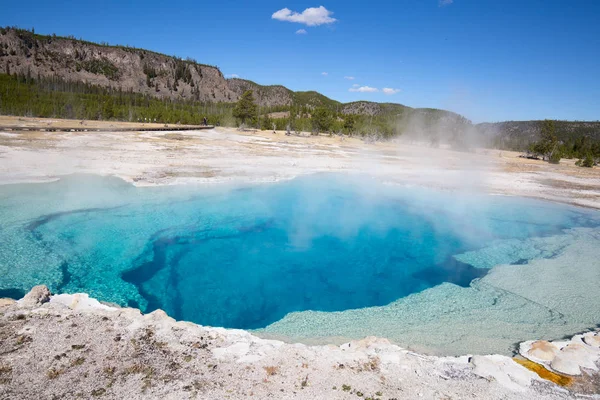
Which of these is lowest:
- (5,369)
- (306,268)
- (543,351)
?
(306,268)

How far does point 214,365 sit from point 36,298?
351cm

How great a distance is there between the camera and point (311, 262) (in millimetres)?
10133

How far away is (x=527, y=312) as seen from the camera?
7.34 meters

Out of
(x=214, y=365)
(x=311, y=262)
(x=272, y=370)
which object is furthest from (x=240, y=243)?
(x=272, y=370)

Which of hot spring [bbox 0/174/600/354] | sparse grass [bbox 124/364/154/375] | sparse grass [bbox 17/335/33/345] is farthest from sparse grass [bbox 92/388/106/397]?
hot spring [bbox 0/174/600/354]

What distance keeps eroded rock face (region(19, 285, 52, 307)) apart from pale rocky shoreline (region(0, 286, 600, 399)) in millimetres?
36

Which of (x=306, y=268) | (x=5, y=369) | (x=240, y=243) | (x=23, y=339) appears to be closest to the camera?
(x=5, y=369)

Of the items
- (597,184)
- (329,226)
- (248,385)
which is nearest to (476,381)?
(248,385)

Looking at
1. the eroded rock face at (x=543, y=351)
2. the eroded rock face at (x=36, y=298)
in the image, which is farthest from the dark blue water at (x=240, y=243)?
the eroded rock face at (x=543, y=351)

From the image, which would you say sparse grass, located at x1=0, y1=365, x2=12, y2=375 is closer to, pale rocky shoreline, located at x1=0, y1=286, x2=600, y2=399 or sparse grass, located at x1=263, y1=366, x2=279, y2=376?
pale rocky shoreline, located at x1=0, y1=286, x2=600, y2=399

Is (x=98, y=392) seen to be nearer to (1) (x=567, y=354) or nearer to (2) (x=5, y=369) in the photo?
(2) (x=5, y=369)

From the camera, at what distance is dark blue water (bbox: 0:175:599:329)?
7879mm

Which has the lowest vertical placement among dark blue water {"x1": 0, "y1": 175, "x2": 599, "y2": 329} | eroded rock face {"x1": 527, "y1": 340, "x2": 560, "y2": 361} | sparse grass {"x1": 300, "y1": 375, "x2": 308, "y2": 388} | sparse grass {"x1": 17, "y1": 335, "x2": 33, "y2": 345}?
dark blue water {"x1": 0, "y1": 175, "x2": 599, "y2": 329}

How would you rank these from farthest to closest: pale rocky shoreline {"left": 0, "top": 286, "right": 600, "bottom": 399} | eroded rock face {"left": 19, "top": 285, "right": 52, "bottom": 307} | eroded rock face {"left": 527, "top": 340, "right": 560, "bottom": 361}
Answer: eroded rock face {"left": 19, "top": 285, "right": 52, "bottom": 307} < eroded rock face {"left": 527, "top": 340, "right": 560, "bottom": 361} < pale rocky shoreline {"left": 0, "top": 286, "right": 600, "bottom": 399}
